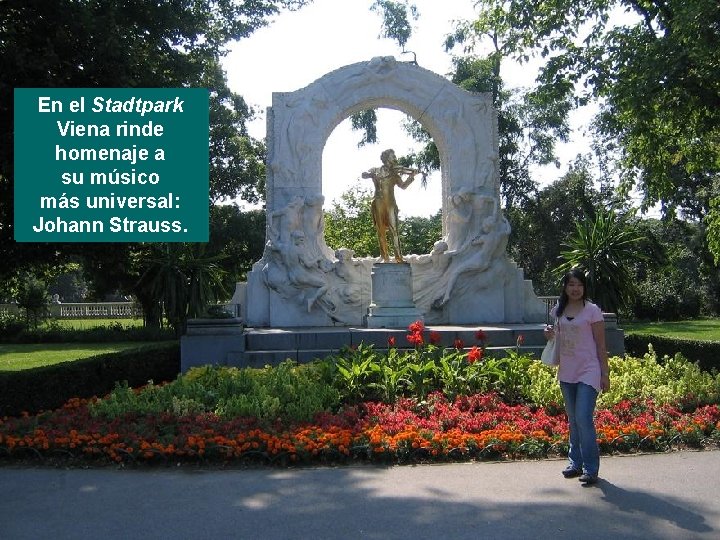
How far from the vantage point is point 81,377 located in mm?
10656

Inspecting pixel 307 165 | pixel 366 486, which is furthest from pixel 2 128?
pixel 366 486

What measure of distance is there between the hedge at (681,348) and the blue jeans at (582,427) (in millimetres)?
5826

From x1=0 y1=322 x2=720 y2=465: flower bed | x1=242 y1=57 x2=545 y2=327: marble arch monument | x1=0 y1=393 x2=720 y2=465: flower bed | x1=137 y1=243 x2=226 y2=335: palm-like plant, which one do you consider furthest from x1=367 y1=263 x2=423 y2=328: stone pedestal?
x1=137 y1=243 x2=226 y2=335: palm-like plant

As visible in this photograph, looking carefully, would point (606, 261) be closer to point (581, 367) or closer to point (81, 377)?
point (81, 377)

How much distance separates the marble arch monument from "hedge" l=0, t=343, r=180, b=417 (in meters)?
2.84

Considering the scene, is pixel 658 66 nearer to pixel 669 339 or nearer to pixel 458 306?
pixel 669 339

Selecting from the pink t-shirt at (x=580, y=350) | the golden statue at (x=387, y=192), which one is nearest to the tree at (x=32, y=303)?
the golden statue at (x=387, y=192)

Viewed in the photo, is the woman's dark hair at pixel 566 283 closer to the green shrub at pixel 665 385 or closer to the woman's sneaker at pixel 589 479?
the woman's sneaker at pixel 589 479

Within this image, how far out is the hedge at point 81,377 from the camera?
373 inches

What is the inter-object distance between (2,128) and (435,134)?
27.5ft

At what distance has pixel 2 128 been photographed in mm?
12594

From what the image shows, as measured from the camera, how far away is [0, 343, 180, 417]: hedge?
31.1 ft

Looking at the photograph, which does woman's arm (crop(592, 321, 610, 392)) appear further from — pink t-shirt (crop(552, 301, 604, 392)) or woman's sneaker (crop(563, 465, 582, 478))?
woman's sneaker (crop(563, 465, 582, 478))

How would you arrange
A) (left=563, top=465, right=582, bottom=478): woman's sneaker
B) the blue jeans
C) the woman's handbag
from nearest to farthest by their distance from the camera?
the blue jeans < (left=563, top=465, right=582, bottom=478): woman's sneaker < the woman's handbag
